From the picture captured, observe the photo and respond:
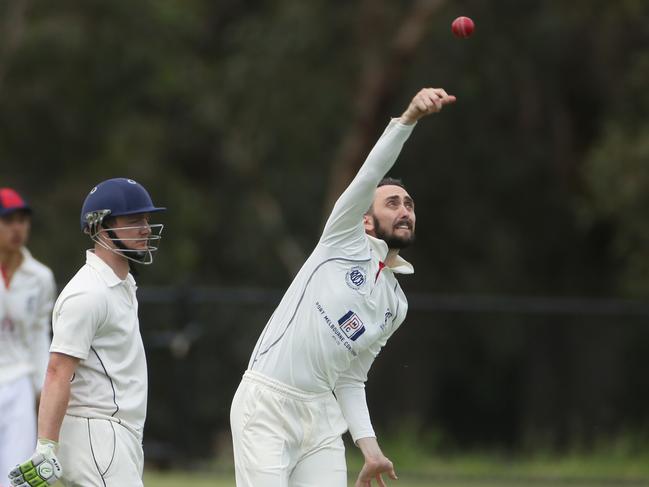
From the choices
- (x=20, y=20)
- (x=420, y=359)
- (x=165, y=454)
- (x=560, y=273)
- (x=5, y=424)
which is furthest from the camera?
(x=560, y=273)

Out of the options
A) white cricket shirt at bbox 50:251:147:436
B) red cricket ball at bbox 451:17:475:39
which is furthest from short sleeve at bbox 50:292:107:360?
red cricket ball at bbox 451:17:475:39

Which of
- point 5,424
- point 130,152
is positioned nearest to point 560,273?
point 130,152

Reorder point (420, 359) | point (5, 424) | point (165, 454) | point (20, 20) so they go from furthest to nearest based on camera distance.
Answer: point (20, 20)
point (420, 359)
point (165, 454)
point (5, 424)

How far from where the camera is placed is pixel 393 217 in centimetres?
596

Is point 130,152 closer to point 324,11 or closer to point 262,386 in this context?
point 324,11

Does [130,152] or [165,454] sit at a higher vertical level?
[130,152]

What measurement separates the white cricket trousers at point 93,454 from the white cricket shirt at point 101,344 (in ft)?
0.16

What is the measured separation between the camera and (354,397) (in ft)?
19.8

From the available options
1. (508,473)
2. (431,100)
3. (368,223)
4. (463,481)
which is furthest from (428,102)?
(508,473)

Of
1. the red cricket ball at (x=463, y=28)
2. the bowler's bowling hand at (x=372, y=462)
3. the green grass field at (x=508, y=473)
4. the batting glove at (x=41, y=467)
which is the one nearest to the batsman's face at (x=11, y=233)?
the bowler's bowling hand at (x=372, y=462)

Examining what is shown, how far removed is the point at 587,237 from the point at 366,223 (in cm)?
1885

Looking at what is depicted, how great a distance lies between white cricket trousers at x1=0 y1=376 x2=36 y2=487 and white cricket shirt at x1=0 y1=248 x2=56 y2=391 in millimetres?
77

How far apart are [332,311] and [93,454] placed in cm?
119

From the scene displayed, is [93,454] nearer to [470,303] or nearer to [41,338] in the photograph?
[41,338]
